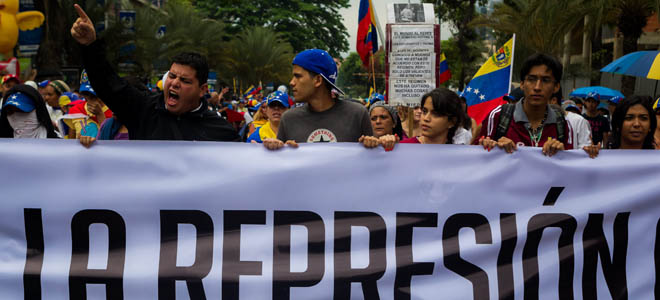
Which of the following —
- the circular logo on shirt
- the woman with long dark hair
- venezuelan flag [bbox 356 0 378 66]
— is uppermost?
venezuelan flag [bbox 356 0 378 66]

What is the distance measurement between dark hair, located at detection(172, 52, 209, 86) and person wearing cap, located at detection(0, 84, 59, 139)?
6.25ft

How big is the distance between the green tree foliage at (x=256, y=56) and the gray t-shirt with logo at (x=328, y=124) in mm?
59933

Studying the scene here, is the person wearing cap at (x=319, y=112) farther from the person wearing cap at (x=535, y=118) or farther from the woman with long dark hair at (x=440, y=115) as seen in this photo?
the person wearing cap at (x=535, y=118)

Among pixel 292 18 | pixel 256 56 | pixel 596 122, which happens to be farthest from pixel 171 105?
pixel 292 18

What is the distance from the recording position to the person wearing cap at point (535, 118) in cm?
420

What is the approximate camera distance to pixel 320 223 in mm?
3738

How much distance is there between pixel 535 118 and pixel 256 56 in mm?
62180

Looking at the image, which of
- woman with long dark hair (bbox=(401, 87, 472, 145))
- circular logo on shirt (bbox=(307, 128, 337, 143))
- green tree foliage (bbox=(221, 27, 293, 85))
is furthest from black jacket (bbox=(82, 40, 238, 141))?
green tree foliage (bbox=(221, 27, 293, 85))

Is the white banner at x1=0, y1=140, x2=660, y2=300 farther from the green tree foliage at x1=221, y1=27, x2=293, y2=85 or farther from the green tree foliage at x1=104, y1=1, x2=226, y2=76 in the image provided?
the green tree foliage at x1=221, y1=27, x2=293, y2=85

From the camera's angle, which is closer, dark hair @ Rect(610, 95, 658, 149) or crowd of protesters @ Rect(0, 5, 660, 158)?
crowd of protesters @ Rect(0, 5, 660, 158)

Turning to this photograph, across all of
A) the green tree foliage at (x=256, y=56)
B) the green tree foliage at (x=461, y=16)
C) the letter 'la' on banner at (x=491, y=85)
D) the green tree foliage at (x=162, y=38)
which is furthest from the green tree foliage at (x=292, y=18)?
the letter 'la' on banner at (x=491, y=85)

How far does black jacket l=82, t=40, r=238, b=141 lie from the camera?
3795mm

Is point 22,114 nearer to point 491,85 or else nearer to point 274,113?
point 274,113

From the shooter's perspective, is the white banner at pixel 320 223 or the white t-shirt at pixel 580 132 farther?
the white t-shirt at pixel 580 132
